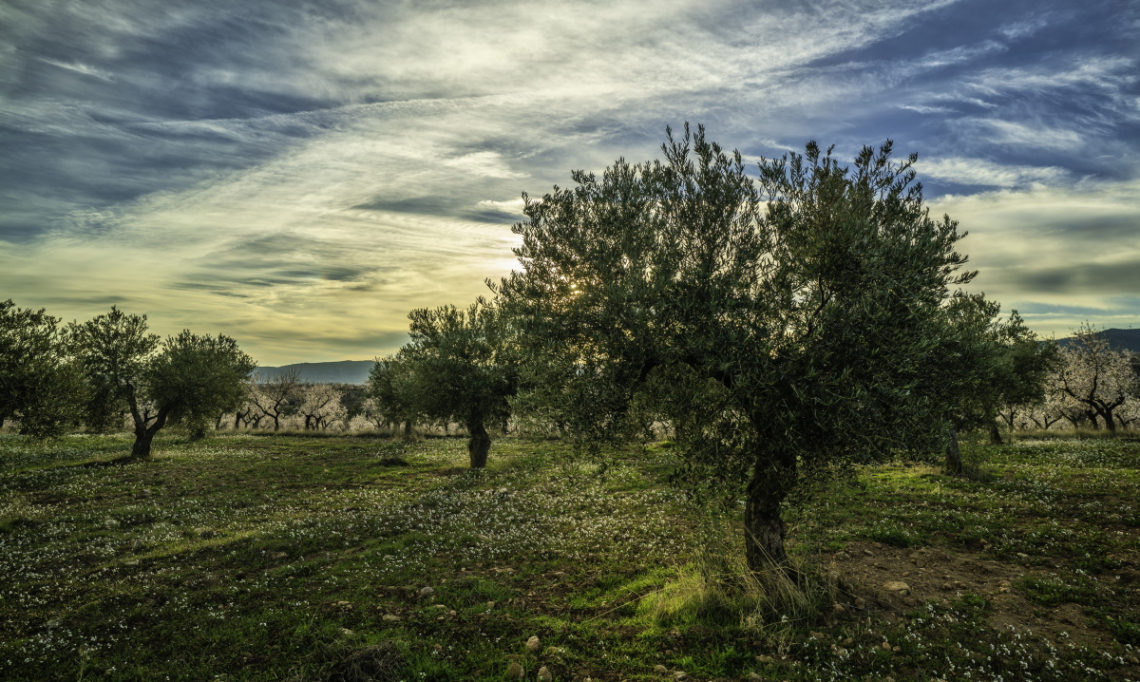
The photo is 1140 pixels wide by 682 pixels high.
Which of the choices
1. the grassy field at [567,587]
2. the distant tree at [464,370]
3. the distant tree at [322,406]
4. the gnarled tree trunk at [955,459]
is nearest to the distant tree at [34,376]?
the grassy field at [567,587]

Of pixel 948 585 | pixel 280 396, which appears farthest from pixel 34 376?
pixel 280 396

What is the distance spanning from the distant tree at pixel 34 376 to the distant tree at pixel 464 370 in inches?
701

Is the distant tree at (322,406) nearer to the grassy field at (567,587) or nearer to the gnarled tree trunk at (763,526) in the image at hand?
the grassy field at (567,587)

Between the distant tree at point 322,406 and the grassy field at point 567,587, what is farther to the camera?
the distant tree at point 322,406

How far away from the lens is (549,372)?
12508 millimetres

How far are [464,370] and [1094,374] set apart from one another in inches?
2318

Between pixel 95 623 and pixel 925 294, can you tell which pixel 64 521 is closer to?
pixel 95 623

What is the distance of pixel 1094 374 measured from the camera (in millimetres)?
48875

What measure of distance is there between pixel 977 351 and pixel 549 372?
30.3ft

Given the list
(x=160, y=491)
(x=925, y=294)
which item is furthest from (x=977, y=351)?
(x=160, y=491)

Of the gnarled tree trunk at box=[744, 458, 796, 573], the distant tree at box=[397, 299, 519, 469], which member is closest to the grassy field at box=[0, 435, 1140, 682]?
the gnarled tree trunk at box=[744, 458, 796, 573]

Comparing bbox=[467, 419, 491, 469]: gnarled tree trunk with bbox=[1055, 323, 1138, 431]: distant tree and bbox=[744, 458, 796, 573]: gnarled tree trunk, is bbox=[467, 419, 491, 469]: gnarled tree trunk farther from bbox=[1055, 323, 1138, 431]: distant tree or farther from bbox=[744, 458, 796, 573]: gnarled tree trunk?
bbox=[1055, 323, 1138, 431]: distant tree

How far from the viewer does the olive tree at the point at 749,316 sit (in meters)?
9.70

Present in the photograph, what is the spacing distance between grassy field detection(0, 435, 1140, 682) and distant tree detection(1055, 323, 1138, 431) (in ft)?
119
